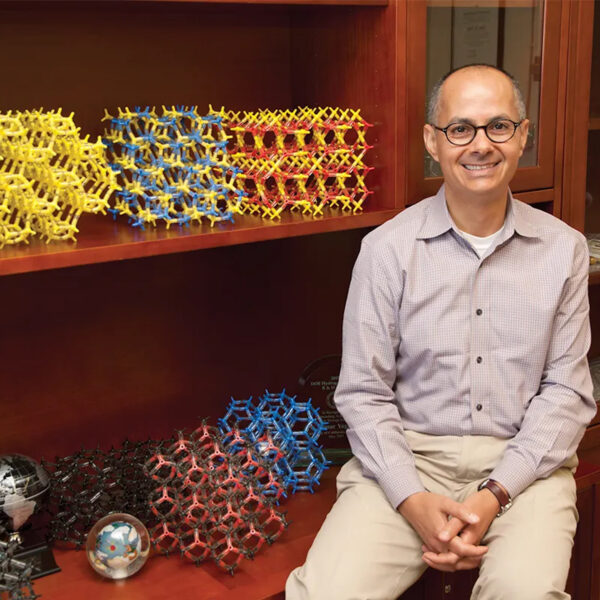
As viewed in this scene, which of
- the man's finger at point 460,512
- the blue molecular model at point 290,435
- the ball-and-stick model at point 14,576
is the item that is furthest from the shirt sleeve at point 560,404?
the ball-and-stick model at point 14,576

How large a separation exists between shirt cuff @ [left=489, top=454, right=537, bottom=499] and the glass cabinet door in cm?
60

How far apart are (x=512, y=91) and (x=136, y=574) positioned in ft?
3.84

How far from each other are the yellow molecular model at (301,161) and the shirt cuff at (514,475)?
1.99ft

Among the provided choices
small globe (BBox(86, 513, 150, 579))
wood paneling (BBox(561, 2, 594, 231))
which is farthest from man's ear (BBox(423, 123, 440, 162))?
small globe (BBox(86, 513, 150, 579))

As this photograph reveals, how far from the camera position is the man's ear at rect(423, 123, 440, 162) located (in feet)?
5.83


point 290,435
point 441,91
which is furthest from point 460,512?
point 441,91

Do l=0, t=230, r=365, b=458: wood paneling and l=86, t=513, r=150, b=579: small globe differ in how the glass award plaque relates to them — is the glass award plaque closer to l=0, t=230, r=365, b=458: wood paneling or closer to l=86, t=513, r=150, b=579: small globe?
l=0, t=230, r=365, b=458: wood paneling

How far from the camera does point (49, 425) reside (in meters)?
1.94

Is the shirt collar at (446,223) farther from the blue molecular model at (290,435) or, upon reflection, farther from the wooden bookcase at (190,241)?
the blue molecular model at (290,435)

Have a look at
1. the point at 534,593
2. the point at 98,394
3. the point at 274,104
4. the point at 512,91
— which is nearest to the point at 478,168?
the point at 512,91

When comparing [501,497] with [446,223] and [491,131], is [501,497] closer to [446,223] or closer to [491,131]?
[446,223]

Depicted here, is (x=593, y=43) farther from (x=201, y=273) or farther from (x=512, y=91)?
(x=201, y=273)

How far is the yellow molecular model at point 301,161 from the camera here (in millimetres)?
1795

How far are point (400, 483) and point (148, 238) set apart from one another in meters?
0.65
